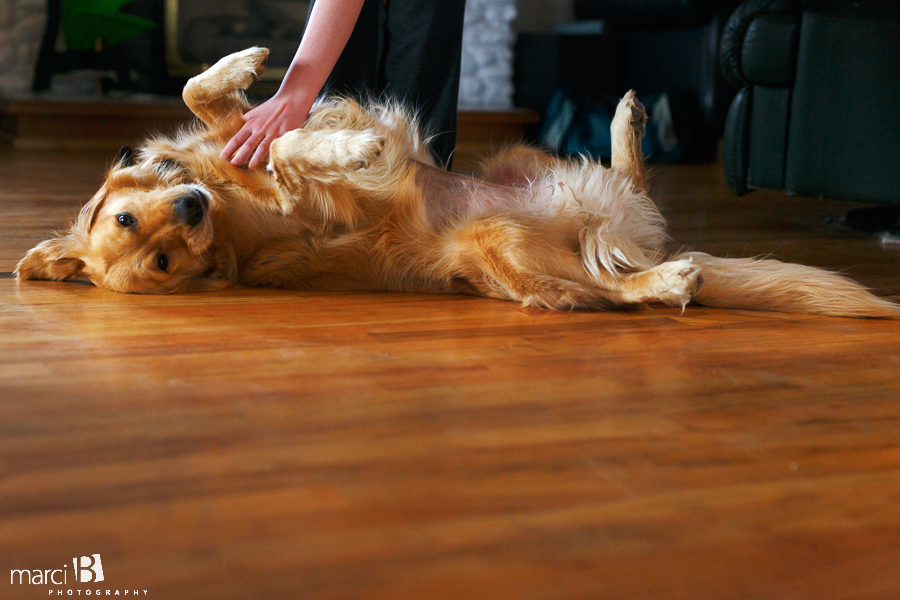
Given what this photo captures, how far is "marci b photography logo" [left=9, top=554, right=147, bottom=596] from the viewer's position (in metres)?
0.62

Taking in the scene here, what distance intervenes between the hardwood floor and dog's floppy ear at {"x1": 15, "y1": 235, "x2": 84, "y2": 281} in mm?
145

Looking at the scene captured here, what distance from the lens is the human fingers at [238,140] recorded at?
162 centimetres

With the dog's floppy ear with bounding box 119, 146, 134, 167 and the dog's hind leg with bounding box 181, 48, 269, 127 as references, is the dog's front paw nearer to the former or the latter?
the dog's hind leg with bounding box 181, 48, 269, 127

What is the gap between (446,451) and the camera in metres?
0.88

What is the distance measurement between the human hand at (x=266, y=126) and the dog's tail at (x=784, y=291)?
0.86 meters

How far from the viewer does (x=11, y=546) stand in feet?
2.19

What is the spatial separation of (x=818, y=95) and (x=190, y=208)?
1.82m

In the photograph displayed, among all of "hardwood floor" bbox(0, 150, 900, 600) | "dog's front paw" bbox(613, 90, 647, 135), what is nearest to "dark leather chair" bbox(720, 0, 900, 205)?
"dog's front paw" bbox(613, 90, 647, 135)

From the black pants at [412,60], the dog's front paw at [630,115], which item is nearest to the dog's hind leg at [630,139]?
the dog's front paw at [630,115]

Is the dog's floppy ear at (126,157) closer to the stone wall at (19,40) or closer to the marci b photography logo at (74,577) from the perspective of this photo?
the marci b photography logo at (74,577)

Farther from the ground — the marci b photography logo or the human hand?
the human hand

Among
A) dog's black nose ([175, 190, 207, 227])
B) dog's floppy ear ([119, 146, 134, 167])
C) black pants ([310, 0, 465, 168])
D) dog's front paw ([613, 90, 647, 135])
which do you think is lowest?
dog's black nose ([175, 190, 207, 227])

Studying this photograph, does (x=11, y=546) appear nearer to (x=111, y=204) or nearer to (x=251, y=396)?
(x=251, y=396)

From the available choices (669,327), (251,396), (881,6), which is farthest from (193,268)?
(881,6)
